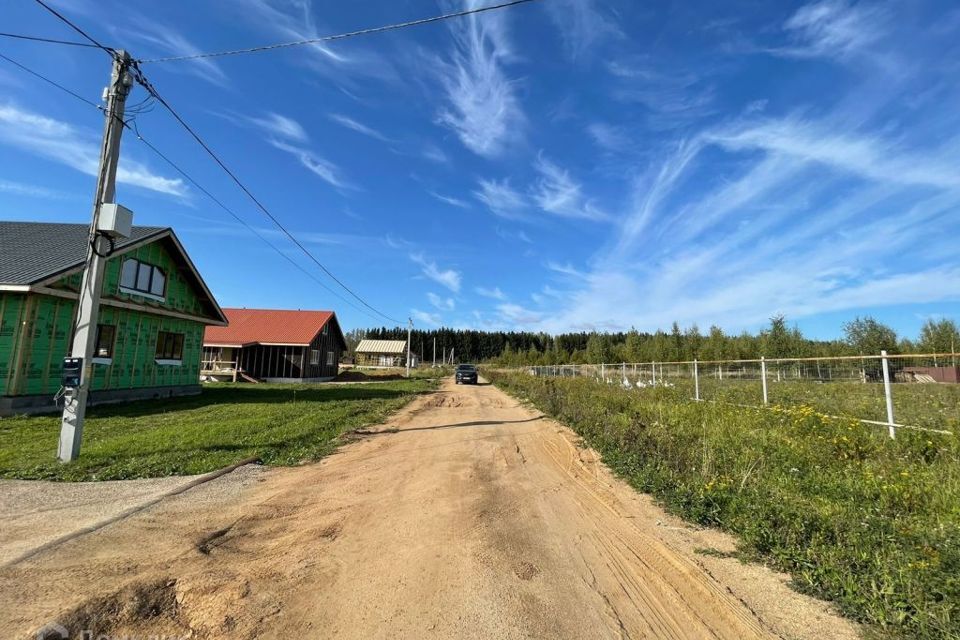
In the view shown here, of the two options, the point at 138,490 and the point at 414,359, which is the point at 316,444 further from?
the point at 414,359

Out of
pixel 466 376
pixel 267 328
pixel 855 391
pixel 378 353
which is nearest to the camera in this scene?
pixel 855 391

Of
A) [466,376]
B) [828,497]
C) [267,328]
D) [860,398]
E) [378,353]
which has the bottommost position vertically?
[828,497]

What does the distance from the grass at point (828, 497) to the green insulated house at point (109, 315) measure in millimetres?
14714

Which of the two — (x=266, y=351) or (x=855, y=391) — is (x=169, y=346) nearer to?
(x=266, y=351)

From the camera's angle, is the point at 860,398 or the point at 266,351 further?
the point at 266,351

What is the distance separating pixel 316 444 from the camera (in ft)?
29.1

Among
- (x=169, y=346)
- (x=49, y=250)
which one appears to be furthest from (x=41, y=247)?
(x=169, y=346)

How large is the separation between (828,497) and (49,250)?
20.2 meters

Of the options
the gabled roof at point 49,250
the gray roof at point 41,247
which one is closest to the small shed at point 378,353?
the gabled roof at point 49,250

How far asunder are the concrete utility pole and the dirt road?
3.11 m

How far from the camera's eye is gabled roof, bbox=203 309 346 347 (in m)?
31.2

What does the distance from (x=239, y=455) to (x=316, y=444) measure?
5.04 ft

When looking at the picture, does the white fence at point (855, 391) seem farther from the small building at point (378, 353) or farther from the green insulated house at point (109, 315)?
the small building at point (378, 353)

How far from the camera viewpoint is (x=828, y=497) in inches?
190
